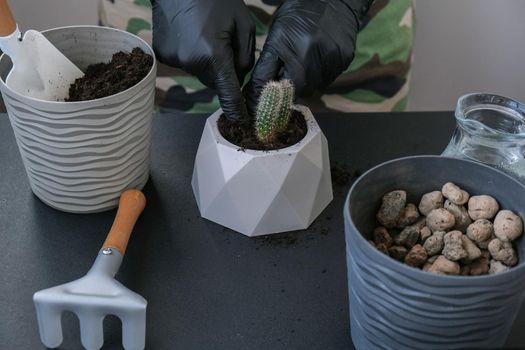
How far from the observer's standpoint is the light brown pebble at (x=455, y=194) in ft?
1.55

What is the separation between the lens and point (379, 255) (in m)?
0.38

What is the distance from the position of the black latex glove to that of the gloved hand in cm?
3

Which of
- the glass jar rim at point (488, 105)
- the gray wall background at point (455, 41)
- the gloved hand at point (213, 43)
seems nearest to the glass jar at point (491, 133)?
the glass jar rim at point (488, 105)

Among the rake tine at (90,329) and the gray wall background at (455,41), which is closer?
the rake tine at (90,329)

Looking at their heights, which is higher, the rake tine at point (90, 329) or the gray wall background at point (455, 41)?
the rake tine at point (90, 329)

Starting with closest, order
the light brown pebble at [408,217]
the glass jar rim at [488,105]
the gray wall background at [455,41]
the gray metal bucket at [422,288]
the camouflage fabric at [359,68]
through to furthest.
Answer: the gray metal bucket at [422,288] < the light brown pebble at [408,217] < the glass jar rim at [488,105] < the camouflage fabric at [359,68] < the gray wall background at [455,41]

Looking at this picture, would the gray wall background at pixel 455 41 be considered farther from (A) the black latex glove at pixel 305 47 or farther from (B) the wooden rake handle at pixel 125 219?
(B) the wooden rake handle at pixel 125 219

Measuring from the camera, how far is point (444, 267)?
0.43 meters

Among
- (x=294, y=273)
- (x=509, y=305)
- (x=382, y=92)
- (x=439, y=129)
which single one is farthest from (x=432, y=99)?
(x=509, y=305)

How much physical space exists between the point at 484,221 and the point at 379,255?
12 cm

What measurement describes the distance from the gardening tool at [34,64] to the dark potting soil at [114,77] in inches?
0.6

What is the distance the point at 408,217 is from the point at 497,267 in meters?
0.07

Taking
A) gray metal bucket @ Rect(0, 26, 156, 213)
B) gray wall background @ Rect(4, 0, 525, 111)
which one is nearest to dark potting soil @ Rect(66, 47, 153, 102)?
gray metal bucket @ Rect(0, 26, 156, 213)

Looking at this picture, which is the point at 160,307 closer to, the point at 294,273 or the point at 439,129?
the point at 294,273
